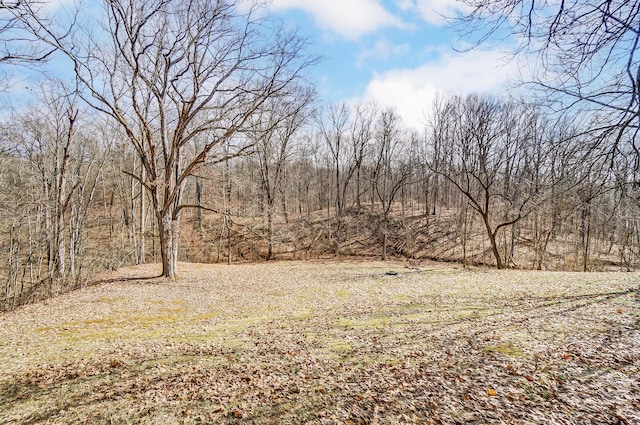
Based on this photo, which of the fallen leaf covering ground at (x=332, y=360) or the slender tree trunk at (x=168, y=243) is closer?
the fallen leaf covering ground at (x=332, y=360)

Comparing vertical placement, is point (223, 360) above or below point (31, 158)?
below

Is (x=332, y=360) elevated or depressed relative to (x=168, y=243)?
depressed

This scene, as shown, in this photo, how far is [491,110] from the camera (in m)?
21.8

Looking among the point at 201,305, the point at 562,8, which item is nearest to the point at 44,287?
the point at 201,305

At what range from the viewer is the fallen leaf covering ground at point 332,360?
3.71 metres

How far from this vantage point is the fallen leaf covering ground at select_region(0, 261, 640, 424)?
371 cm

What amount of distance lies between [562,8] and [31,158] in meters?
24.1

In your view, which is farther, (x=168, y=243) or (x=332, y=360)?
(x=168, y=243)

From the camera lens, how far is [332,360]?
205 inches

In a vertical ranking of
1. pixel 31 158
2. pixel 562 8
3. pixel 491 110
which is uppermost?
pixel 491 110

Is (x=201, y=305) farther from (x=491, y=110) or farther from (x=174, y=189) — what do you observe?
(x=491, y=110)

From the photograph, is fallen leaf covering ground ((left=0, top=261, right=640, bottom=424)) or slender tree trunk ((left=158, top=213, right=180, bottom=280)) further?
slender tree trunk ((left=158, top=213, right=180, bottom=280))

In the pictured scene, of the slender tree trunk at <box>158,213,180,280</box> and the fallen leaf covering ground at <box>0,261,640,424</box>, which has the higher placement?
the slender tree trunk at <box>158,213,180,280</box>

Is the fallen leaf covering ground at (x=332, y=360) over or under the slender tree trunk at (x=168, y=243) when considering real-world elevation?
under
